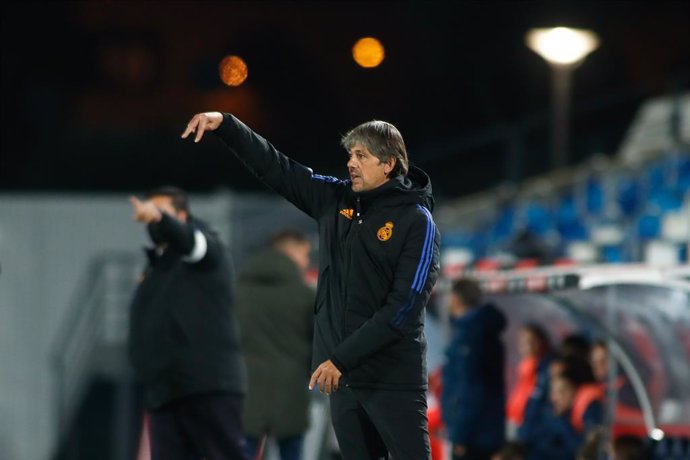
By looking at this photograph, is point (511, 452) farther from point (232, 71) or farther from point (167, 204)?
point (232, 71)

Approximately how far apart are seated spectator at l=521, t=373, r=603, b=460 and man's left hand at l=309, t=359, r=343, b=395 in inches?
159

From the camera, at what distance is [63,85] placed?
91.1 feet

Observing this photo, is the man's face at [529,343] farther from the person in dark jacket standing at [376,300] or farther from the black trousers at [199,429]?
the person in dark jacket standing at [376,300]

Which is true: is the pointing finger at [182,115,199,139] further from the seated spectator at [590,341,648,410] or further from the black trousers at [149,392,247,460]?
the seated spectator at [590,341,648,410]

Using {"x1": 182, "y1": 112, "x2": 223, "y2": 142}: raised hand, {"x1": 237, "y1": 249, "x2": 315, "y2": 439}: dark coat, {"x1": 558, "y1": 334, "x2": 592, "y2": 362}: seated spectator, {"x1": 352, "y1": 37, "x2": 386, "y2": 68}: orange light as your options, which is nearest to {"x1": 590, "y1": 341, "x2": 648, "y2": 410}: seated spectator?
{"x1": 558, "y1": 334, "x2": 592, "y2": 362}: seated spectator

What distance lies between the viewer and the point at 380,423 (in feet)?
17.9

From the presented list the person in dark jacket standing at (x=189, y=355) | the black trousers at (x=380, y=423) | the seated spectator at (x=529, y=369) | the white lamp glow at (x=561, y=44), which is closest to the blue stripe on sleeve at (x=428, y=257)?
the black trousers at (x=380, y=423)

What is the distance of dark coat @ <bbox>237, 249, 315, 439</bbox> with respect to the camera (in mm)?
9000

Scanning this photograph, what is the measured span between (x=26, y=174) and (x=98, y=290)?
794 centimetres

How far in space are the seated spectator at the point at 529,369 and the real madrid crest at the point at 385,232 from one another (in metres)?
4.77

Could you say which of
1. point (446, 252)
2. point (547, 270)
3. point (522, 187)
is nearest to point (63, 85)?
point (522, 187)

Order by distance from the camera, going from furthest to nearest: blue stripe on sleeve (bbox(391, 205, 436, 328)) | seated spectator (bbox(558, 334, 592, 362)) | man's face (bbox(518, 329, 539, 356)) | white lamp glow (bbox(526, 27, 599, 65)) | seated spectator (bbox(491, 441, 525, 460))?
1. white lamp glow (bbox(526, 27, 599, 65))
2. man's face (bbox(518, 329, 539, 356))
3. seated spectator (bbox(558, 334, 592, 362))
4. seated spectator (bbox(491, 441, 525, 460))
5. blue stripe on sleeve (bbox(391, 205, 436, 328))

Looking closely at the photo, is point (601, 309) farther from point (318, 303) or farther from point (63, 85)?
point (63, 85)

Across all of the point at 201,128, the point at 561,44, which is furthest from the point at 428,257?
the point at 561,44
